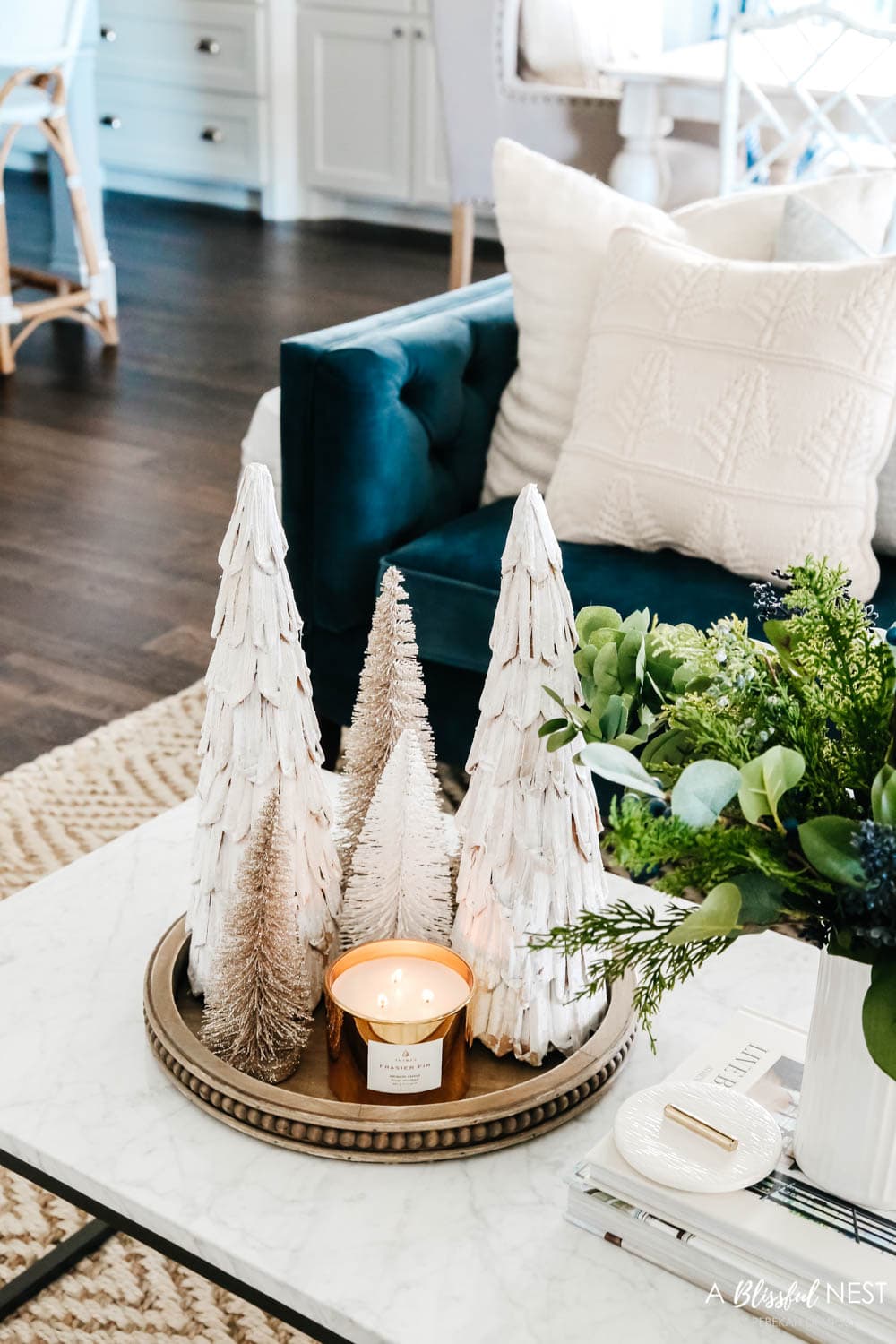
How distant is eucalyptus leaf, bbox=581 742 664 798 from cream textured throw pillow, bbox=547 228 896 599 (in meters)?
1.07

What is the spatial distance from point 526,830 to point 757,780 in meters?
0.30

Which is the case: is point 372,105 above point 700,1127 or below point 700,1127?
above

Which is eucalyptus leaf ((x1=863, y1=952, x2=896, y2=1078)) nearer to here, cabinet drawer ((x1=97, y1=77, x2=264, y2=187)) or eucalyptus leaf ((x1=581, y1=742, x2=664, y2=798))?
eucalyptus leaf ((x1=581, y1=742, x2=664, y2=798))

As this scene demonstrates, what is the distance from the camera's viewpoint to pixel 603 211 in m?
1.96

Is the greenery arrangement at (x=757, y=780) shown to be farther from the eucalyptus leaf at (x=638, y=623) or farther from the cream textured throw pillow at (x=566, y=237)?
the cream textured throw pillow at (x=566, y=237)

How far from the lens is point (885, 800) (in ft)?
2.13

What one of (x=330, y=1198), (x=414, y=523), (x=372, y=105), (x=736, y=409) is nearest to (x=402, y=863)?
(x=330, y=1198)

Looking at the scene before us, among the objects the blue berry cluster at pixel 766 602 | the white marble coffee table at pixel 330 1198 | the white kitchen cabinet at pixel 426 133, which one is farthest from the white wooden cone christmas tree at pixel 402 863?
the white kitchen cabinet at pixel 426 133

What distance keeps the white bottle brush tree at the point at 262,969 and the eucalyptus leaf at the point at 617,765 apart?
0.34 m

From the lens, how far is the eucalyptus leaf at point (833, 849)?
0.67m

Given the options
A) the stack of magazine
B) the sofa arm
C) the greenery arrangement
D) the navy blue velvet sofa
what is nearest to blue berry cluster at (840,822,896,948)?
the greenery arrangement

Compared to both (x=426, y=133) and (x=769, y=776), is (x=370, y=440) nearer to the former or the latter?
(x=769, y=776)

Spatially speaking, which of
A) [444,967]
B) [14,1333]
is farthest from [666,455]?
[14,1333]

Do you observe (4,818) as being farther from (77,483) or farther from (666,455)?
(77,483)
